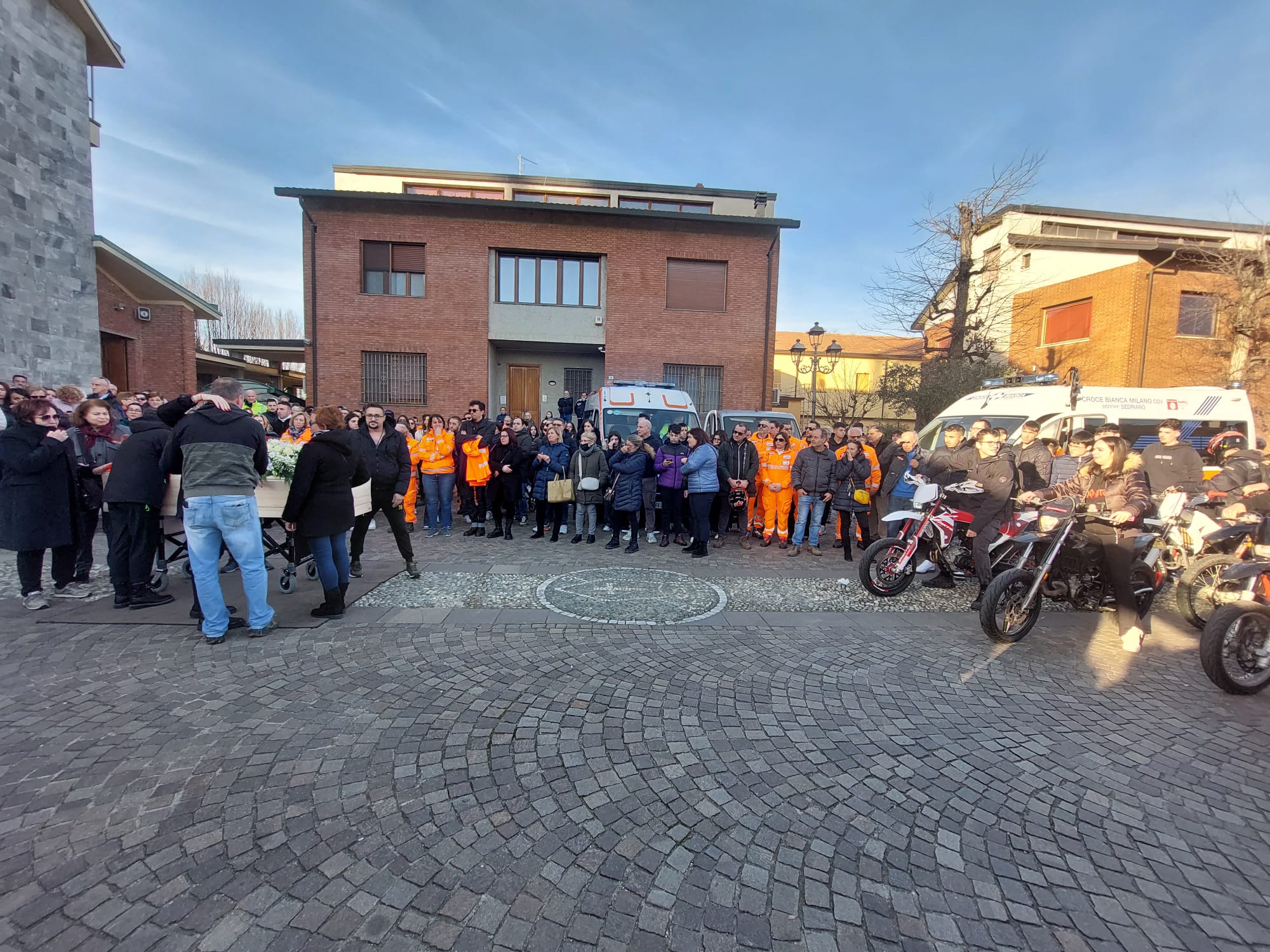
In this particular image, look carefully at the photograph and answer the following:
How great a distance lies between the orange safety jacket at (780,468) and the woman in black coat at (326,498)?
5.64 meters

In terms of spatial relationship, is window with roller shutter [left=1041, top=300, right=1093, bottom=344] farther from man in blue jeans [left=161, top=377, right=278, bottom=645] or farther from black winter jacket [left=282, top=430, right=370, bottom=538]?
man in blue jeans [left=161, top=377, right=278, bottom=645]

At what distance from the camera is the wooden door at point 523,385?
808 inches

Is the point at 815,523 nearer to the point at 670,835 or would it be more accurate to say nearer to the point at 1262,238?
the point at 670,835

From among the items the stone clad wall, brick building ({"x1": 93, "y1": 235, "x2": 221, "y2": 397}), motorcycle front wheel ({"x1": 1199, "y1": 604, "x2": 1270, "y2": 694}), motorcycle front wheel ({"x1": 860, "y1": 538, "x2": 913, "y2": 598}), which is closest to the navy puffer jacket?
motorcycle front wheel ({"x1": 860, "y1": 538, "x2": 913, "y2": 598})

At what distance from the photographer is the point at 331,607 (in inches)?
196

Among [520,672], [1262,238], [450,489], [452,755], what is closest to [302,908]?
[452,755]

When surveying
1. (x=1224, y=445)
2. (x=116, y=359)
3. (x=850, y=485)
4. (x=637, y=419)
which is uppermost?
(x=116, y=359)

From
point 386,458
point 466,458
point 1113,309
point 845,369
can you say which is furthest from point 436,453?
point 845,369

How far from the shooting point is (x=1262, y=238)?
17.6m

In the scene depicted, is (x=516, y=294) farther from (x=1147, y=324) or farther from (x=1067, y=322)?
(x=1147, y=324)

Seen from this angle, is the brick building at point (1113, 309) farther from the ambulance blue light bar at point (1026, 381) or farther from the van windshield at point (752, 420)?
the van windshield at point (752, 420)

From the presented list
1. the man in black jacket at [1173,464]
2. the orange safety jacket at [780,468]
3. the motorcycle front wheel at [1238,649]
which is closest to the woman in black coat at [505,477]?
the orange safety jacket at [780,468]

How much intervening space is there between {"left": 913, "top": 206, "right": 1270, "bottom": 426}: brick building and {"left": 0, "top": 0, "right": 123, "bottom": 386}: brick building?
82.4 feet

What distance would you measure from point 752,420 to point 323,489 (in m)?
8.12
